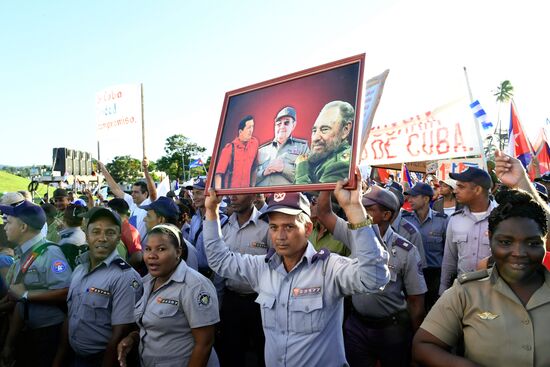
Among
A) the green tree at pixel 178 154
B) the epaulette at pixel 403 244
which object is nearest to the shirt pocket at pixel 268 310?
the epaulette at pixel 403 244

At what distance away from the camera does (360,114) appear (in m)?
2.25

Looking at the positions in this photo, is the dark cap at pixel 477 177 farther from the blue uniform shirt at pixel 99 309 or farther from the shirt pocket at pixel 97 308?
the shirt pocket at pixel 97 308

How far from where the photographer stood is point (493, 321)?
1862 mm

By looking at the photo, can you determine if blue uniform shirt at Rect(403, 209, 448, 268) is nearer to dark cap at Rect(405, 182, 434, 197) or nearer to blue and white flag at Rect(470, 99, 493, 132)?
dark cap at Rect(405, 182, 434, 197)

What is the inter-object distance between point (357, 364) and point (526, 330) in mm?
1958

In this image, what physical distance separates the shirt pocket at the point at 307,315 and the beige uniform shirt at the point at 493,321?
61 cm

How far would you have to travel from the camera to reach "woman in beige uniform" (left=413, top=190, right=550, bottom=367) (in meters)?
1.80

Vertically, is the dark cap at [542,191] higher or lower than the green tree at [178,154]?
lower

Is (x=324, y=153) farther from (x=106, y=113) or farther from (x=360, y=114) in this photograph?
(x=106, y=113)

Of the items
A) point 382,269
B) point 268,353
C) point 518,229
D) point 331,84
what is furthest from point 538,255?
point 268,353

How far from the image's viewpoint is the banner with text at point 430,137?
7121 millimetres

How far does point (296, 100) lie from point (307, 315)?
1.29 m

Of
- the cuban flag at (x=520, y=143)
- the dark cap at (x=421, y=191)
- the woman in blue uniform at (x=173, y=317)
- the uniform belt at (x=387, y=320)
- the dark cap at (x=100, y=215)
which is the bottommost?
the uniform belt at (x=387, y=320)

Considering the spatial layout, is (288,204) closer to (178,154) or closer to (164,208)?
(164,208)
